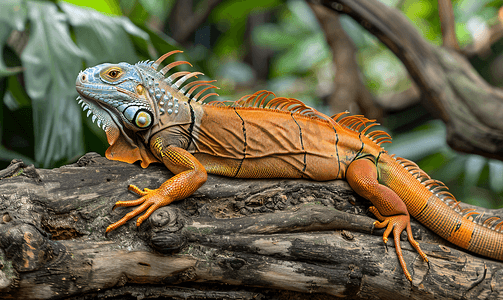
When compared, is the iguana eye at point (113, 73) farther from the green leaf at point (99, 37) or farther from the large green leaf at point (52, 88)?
the green leaf at point (99, 37)

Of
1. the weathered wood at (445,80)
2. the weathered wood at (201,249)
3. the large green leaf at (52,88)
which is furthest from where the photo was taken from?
the weathered wood at (445,80)

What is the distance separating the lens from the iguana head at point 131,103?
98.9 inches

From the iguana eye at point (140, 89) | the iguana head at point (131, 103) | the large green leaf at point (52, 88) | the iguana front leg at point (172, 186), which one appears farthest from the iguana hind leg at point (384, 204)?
the large green leaf at point (52, 88)

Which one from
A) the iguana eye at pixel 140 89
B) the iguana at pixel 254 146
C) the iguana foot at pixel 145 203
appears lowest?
the iguana foot at pixel 145 203

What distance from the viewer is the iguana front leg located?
2.26m

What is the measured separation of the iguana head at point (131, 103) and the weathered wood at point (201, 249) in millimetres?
193

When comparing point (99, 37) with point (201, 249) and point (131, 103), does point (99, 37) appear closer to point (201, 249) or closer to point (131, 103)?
point (131, 103)

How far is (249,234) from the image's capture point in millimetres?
2428

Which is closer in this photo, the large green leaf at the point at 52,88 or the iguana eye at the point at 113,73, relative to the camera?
the iguana eye at the point at 113,73

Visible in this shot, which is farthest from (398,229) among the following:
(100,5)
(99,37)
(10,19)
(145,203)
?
(100,5)

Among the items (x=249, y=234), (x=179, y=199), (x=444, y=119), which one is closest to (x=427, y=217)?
(x=249, y=234)

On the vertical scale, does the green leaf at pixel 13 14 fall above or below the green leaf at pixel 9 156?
above

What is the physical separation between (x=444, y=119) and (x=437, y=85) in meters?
0.48

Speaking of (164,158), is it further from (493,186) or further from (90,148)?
(493,186)
